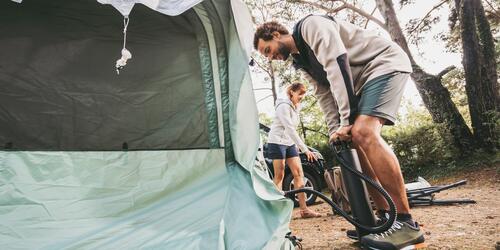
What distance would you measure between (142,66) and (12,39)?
2.73 feet

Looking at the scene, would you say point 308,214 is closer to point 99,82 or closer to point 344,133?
point 344,133

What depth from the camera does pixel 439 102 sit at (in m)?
5.53

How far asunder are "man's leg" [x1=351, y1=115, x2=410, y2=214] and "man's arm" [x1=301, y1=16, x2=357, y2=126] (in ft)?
0.28

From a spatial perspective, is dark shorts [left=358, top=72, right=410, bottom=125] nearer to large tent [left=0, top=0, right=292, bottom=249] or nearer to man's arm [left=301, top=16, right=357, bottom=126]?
man's arm [left=301, top=16, right=357, bottom=126]

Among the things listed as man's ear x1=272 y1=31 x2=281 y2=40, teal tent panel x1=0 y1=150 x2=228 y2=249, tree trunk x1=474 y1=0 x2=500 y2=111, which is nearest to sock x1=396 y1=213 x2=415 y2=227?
teal tent panel x1=0 y1=150 x2=228 y2=249

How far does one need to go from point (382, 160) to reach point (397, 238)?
37cm

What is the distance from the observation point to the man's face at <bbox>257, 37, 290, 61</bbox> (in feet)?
6.31

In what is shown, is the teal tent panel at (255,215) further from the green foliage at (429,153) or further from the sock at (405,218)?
the green foliage at (429,153)

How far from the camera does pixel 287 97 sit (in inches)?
127

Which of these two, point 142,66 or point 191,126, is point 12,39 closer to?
point 142,66

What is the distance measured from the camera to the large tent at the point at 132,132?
1578mm

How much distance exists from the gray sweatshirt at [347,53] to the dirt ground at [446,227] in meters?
0.81

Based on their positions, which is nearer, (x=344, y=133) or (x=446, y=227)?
(x=344, y=133)

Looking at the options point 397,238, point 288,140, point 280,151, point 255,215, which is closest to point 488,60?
point 288,140
